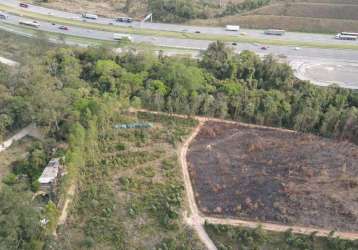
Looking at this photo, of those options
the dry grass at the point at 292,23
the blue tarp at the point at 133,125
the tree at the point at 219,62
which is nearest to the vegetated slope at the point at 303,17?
the dry grass at the point at 292,23

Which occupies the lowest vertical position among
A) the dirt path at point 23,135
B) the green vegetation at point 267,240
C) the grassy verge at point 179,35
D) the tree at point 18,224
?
the green vegetation at point 267,240

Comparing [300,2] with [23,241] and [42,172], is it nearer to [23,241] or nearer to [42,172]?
[42,172]

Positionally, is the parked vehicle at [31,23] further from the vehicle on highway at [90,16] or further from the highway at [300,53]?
→ the vehicle on highway at [90,16]

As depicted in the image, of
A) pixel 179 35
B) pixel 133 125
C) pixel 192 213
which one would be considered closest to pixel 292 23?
pixel 179 35

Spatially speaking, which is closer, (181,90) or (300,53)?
(181,90)

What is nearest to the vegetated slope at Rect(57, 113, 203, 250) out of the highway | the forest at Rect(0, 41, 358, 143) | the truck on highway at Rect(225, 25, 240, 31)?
the forest at Rect(0, 41, 358, 143)

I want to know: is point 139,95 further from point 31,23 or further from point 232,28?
point 31,23
